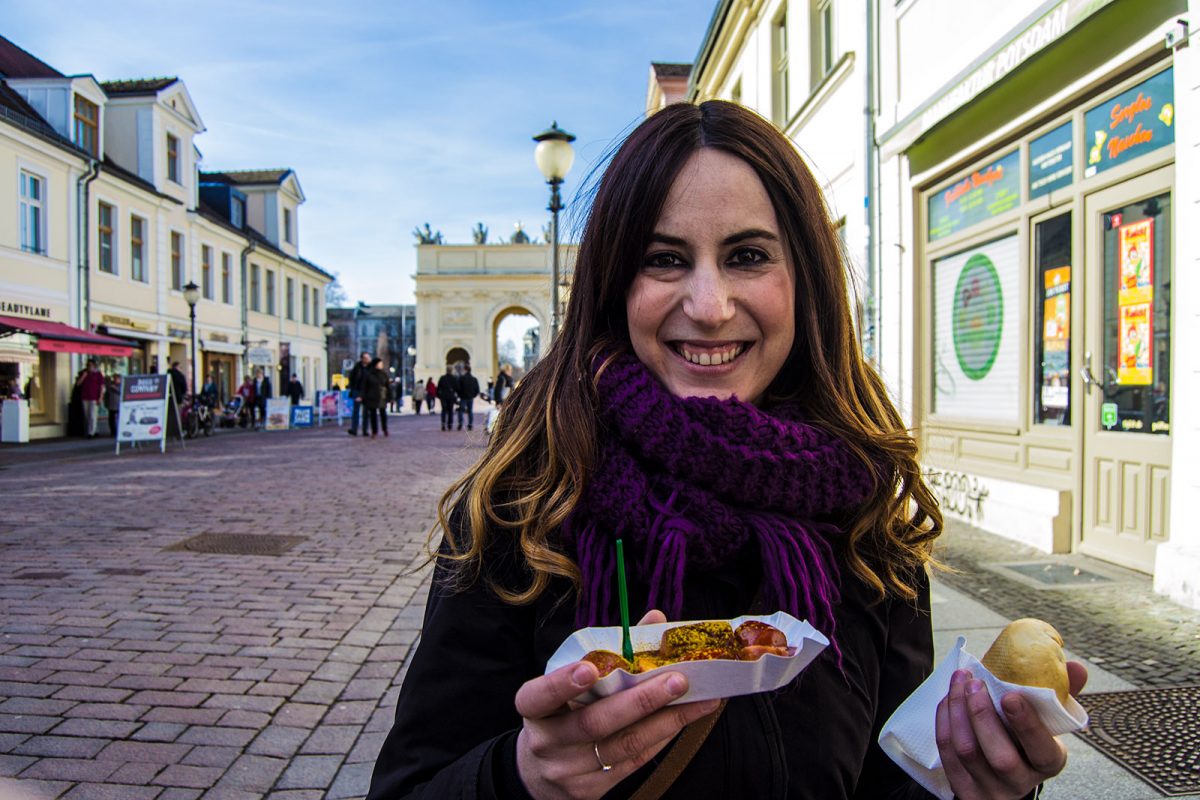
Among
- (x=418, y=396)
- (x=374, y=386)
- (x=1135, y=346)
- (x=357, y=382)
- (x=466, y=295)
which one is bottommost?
(x=418, y=396)

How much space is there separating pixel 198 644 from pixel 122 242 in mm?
24064

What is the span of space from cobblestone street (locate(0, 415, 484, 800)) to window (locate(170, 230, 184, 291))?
67.6ft

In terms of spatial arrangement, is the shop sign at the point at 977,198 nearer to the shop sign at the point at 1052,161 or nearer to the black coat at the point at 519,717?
the shop sign at the point at 1052,161

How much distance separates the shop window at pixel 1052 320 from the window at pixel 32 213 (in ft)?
71.6

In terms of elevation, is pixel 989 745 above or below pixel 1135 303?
below

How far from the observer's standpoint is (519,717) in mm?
1339

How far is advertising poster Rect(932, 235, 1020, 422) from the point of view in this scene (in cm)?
791

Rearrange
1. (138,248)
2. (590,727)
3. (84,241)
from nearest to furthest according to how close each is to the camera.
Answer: (590,727)
(84,241)
(138,248)

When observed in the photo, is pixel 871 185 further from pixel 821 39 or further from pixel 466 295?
pixel 466 295

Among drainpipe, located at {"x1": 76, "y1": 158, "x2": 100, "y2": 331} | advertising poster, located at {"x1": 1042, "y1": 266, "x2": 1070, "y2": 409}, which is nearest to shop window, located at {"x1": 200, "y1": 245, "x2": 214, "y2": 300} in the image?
drainpipe, located at {"x1": 76, "y1": 158, "x2": 100, "y2": 331}

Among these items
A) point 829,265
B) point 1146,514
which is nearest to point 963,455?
point 1146,514

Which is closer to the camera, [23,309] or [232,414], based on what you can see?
[23,309]

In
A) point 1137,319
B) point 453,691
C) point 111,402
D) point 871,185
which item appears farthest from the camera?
point 111,402

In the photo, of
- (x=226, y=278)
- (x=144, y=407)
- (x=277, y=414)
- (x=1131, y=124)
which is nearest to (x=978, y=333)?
(x=1131, y=124)
